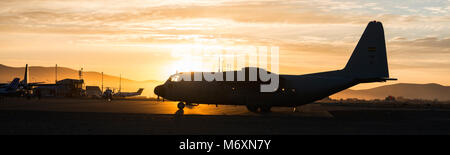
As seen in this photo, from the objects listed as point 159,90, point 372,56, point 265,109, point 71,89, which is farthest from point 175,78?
point 71,89

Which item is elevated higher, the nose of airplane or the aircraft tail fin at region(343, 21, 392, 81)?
the aircraft tail fin at region(343, 21, 392, 81)

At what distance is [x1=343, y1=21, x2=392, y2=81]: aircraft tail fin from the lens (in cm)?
3562

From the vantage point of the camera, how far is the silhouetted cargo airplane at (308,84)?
115ft

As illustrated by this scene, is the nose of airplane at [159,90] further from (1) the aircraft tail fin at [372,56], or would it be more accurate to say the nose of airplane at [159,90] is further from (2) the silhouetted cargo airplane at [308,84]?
(1) the aircraft tail fin at [372,56]

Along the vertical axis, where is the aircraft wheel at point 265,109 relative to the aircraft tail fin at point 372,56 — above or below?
below

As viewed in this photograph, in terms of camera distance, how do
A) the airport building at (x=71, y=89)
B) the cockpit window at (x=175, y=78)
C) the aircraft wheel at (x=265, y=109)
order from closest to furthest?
the aircraft wheel at (x=265, y=109)
the cockpit window at (x=175, y=78)
the airport building at (x=71, y=89)

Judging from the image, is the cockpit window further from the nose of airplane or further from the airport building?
the airport building

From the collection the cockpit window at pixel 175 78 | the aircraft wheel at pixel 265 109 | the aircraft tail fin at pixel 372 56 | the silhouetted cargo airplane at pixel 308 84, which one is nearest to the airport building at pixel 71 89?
the cockpit window at pixel 175 78

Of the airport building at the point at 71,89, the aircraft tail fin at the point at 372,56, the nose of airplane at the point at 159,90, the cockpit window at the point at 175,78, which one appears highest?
the aircraft tail fin at the point at 372,56

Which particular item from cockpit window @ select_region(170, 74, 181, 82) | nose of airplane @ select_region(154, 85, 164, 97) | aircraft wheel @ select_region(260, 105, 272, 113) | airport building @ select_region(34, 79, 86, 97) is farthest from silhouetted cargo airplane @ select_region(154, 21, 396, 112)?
airport building @ select_region(34, 79, 86, 97)

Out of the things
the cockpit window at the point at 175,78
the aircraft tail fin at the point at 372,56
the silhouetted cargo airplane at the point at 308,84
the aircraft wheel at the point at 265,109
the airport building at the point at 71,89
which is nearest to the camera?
Result: the silhouetted cargo airplane at the point at 308,84
